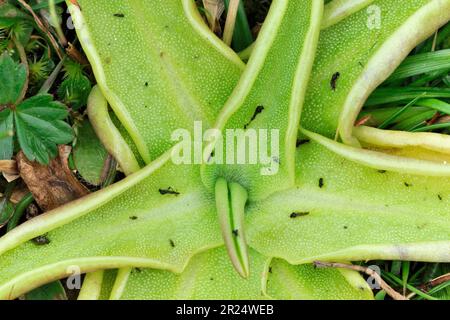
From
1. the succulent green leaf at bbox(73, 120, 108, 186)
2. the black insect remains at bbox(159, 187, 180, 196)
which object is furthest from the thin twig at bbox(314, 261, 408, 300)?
the succulent green leaf at bbox(73, 120, 108, 186)

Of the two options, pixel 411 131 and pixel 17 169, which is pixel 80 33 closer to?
pixel 17 169

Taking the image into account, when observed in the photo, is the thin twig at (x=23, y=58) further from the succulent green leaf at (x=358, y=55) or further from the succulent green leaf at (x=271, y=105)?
the succulent green leaf at (x=358, y=55)

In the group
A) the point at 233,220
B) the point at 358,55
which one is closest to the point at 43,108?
the point at 233,220

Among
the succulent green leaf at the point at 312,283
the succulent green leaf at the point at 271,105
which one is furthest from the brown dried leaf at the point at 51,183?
the succulent green leaf at the point at 312,283

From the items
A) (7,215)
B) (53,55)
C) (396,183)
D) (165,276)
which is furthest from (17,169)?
(396,183)

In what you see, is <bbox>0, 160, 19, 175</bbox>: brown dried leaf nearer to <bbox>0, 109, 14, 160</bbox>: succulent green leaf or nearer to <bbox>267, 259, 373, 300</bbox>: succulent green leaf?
<bbox>0, 109, 14, 160</bbox>: succulent green leaf
